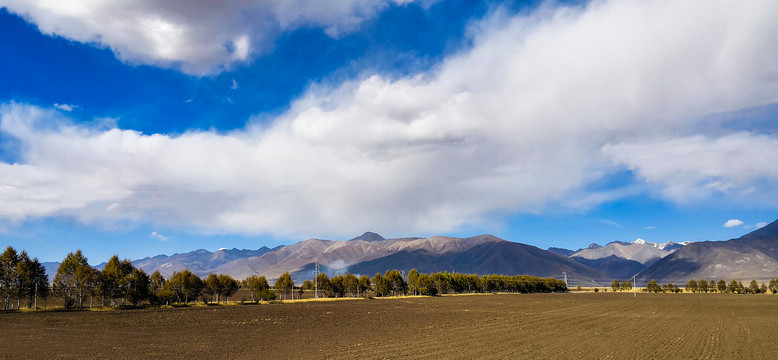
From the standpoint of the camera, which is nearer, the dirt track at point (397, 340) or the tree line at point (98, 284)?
the dirt track at point (397, 340)

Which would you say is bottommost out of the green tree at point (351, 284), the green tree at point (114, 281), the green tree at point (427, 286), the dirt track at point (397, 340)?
the green tree at point (427, 286)

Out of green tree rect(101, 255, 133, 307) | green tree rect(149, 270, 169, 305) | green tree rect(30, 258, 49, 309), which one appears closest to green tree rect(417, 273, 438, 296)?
green tree rect(149, 270, 169, 305)

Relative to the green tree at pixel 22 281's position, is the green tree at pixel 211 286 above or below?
below

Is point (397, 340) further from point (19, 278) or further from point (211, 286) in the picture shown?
point (211, 286)

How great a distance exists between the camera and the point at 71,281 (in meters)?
85.6

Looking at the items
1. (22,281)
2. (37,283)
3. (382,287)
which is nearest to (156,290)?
(37,283)

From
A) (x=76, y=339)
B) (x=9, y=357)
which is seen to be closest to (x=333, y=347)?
(x=9, y=357)

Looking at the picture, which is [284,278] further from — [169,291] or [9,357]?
[9,357]

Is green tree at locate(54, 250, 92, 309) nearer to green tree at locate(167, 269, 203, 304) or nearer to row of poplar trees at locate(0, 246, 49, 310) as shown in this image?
row of poplar trees at locate(0, 246, 49, 310)

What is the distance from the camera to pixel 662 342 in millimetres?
33781

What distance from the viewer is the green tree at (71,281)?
85.2m

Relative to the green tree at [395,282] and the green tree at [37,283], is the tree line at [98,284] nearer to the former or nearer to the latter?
the green tree at [37,283]

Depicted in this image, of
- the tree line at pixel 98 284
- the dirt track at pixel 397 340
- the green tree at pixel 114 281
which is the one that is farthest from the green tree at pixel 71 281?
the dirt track at pixel 397 340

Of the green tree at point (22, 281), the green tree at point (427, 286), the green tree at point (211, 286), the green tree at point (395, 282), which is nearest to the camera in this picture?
the green tree at point (22, 281)
